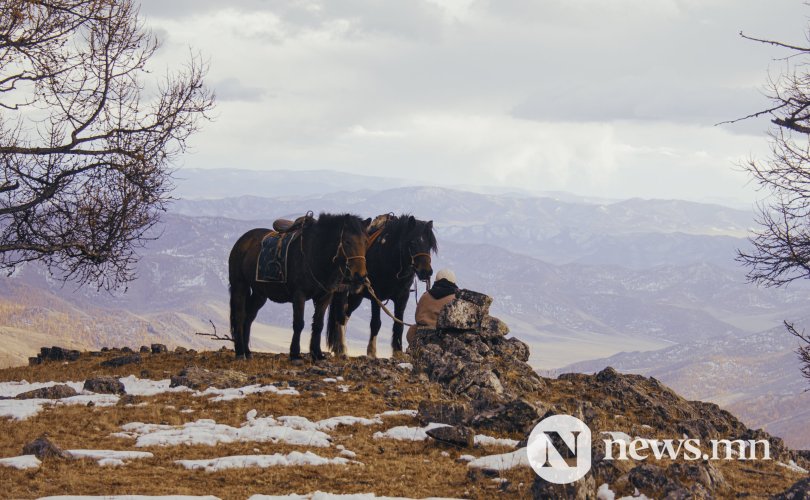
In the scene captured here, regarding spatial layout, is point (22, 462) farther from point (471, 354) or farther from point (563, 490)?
point (471, 354)

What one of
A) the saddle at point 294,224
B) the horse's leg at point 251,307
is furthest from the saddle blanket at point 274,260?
the horse's leg at point 251,307

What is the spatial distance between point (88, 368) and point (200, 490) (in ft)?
42.2

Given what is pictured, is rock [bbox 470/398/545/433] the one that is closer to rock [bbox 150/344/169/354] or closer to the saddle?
the saddle

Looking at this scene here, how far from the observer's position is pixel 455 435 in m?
14.8

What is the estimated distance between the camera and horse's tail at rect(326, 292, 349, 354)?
950 inches

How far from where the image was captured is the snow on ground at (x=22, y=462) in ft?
41.2

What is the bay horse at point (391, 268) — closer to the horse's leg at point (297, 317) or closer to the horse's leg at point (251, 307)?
the horse's leg at point (297, 317)

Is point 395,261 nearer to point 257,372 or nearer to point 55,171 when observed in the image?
point 257,372

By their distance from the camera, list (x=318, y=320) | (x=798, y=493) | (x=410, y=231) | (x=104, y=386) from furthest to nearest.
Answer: (x=410, y=231)
(x=318, y=320)
(x=104, y=386)
(x=798, y=493)

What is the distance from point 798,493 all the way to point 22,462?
35.1 ft

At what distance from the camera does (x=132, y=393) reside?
1911cm

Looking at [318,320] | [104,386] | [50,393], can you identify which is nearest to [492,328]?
[318,320]

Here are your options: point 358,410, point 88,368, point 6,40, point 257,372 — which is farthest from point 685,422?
point 6,40

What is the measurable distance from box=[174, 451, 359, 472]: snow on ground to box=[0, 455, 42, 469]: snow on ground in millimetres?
1997
